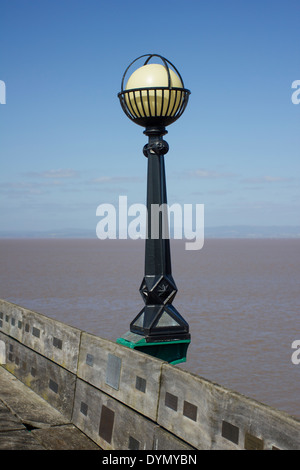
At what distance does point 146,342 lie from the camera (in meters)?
6.29

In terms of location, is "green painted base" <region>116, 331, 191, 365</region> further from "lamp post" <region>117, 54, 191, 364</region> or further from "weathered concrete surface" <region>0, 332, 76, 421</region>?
"weathered concrete surface" <region>0, 332, 76, 421</region>

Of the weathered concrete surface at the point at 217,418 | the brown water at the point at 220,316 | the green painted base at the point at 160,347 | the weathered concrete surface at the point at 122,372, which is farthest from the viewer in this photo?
the brown water at the point at 220,316

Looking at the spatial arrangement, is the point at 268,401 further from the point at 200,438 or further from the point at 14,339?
the point at 200,438

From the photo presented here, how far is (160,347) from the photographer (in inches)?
252

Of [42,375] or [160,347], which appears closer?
[42,375]

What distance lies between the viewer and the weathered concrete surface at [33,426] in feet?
15.2

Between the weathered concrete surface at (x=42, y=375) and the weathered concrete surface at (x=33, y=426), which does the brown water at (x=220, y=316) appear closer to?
the weathered concrete surface at (x=42, y=375)

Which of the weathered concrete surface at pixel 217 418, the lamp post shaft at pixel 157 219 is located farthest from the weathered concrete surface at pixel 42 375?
the weathered concrete surface at pixel 217 418

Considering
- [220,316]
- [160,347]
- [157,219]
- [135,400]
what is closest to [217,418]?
[135,400]

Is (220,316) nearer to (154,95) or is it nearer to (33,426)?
(154,95)

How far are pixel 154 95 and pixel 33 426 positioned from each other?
379cm

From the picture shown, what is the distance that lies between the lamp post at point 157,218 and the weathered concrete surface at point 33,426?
116 centimetres
